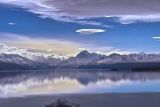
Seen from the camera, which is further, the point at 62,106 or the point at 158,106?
the point at 158,106

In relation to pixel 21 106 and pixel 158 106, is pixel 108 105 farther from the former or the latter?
pixel 21 106

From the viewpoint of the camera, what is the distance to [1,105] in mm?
33125

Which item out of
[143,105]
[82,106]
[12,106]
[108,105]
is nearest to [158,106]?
[143,105]

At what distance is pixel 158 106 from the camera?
31703 millimetres

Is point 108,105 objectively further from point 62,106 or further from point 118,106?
point 62,106

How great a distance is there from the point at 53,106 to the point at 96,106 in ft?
24.5

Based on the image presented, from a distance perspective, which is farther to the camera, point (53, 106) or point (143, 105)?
point (143, 105)

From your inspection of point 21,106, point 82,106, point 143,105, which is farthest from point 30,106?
point 143,105

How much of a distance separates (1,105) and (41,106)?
148 inches

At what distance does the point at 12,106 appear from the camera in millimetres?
32312

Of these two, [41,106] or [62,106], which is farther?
[41,106]

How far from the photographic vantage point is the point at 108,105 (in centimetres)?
3253

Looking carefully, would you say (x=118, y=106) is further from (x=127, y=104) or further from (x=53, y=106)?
(x=53, y=106)

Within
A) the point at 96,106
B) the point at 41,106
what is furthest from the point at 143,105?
the point at 41,106
